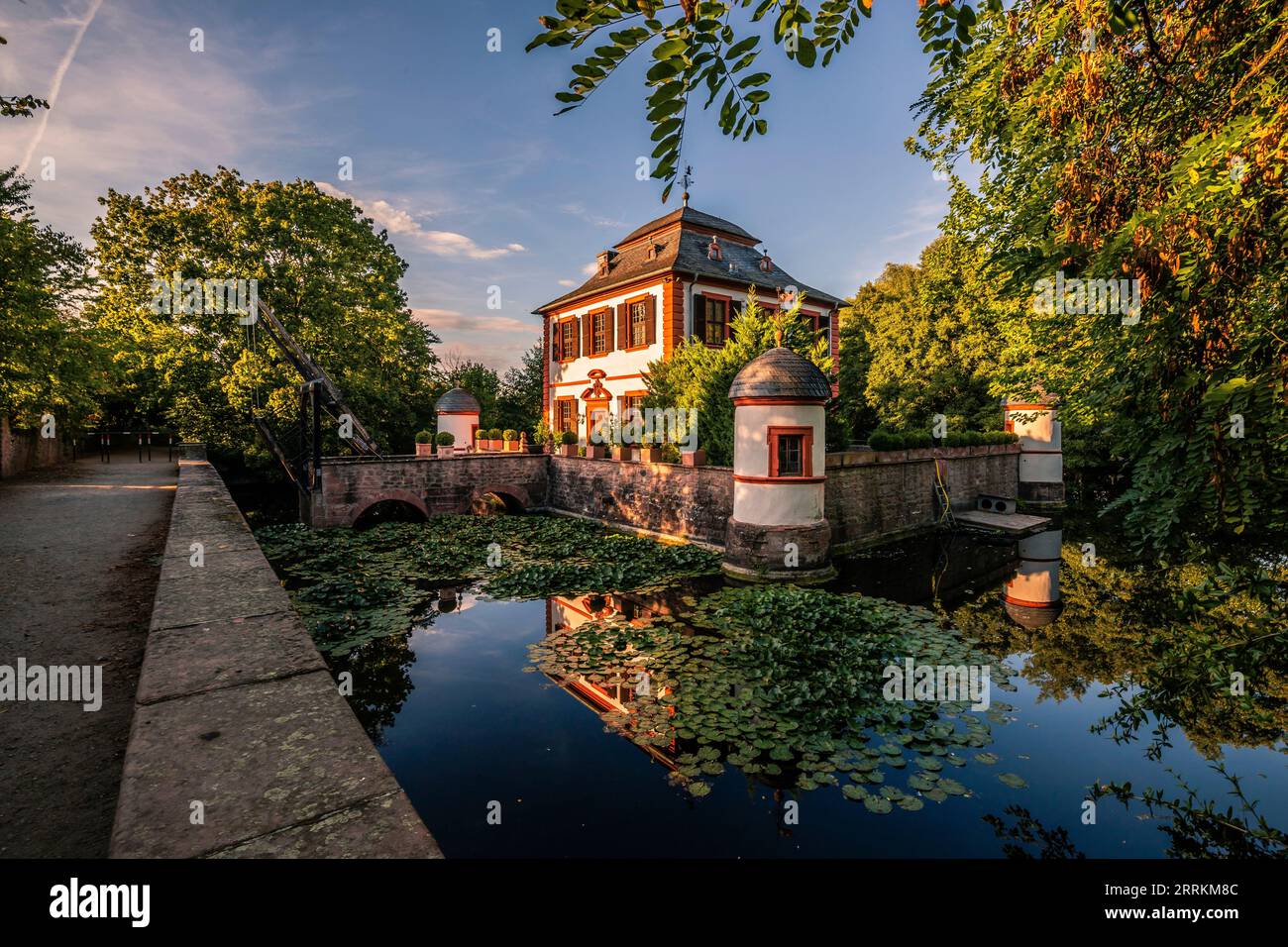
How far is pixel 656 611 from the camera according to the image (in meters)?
9.88

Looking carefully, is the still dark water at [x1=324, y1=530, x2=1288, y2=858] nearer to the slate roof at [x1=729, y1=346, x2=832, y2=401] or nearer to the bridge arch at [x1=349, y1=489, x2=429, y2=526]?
the slate roof at [x1=729, y1=346, x2=832, y2=401]

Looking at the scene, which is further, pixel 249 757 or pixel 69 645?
pixel 69 645

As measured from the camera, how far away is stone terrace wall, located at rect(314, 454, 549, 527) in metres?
16.9

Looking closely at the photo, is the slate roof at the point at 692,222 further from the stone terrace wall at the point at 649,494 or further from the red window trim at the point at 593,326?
the stone terrace wall at the point at 649,494

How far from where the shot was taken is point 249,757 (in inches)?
88.9

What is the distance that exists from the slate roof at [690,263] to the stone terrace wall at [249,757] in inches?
760

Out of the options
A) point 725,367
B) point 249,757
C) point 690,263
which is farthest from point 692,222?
point 249,757

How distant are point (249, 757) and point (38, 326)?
677 inches

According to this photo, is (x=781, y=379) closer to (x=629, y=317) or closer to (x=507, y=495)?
(x=629, y=317)

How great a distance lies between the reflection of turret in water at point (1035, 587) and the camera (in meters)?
9.90

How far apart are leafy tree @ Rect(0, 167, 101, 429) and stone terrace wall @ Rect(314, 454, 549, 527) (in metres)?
6.62

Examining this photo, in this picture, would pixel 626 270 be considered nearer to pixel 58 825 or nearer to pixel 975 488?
pixel 975 488

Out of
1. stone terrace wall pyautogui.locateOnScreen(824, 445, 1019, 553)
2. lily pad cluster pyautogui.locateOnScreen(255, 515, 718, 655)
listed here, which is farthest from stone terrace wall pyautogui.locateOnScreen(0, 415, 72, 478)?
stone terrace wall pyautogui.locateOnScreen(824, 445, 1019, 553)
